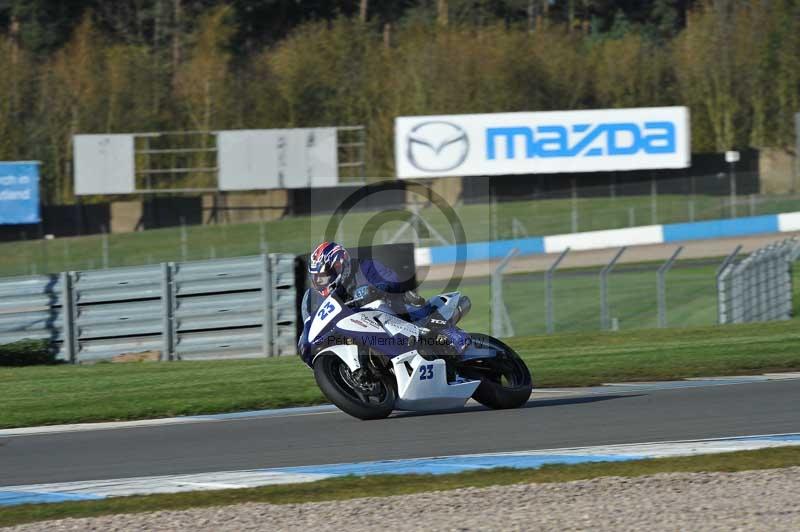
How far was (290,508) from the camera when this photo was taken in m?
7.36

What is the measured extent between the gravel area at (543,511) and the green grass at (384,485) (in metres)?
0.23

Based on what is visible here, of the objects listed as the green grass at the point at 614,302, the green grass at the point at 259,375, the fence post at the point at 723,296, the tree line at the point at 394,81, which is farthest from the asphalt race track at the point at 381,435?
the tree line at the point at 394,81

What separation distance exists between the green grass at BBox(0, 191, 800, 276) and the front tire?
2251 cm

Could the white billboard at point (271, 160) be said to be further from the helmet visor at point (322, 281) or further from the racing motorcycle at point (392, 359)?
the helmet visor at point (322, 281)

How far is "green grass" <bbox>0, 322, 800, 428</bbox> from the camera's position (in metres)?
12.3

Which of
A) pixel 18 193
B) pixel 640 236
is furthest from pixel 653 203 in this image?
pixel 18 193

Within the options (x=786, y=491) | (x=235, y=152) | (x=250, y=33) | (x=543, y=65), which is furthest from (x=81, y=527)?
(x=250, y=33)

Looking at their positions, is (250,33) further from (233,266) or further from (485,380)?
(485,380)

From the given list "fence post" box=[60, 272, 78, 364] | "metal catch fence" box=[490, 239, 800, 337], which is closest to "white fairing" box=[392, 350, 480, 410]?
"fence post" box=[60, 272, 78, 364]

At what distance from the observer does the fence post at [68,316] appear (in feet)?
58.5

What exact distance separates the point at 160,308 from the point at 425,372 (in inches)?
334

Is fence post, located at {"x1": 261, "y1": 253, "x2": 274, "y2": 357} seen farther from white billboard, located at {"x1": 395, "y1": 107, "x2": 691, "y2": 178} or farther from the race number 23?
white billboard, located at {"x1": 395, "y1": 107, "x2": 691, "y2": 178}

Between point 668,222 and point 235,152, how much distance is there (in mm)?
18129

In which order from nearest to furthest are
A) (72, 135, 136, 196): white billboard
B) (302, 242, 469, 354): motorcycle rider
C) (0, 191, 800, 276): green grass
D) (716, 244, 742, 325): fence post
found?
(302, 242, 469, 354): motorcycle rider
(716, 244, 742, 325): fence post
(0, 191, 800, 276): green grass
(72, 135, 136, 196): white billboard
